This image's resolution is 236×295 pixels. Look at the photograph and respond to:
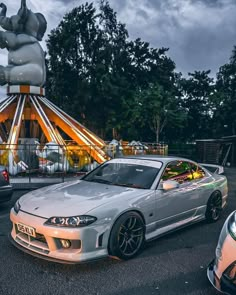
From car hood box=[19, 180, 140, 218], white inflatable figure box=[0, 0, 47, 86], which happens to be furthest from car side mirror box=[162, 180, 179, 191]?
white inflatable figure box=[0, 0, 47, 86]

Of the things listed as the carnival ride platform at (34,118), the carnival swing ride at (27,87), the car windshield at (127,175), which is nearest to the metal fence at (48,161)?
the carnival ride platform at (34,118)

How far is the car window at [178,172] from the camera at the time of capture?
4.77m

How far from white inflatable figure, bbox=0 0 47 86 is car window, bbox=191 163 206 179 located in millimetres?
12001

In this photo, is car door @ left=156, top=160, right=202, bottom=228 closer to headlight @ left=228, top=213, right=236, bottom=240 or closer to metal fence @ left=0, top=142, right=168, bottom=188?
headlight @ left=228, top=213, right=236, bottom=240

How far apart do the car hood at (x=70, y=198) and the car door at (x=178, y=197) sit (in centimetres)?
57

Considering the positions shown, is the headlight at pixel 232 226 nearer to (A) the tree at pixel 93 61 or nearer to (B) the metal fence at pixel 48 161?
(B) the metal fence at pixel 48 161

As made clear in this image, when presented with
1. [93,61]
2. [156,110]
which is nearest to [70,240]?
[156,110]

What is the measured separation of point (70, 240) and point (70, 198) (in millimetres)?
650

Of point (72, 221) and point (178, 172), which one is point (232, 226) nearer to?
point (72, 221)

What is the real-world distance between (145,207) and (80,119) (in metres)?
25.7

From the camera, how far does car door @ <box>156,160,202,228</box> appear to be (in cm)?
444

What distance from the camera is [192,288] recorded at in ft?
10.7

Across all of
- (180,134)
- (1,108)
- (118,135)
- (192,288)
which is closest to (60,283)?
(192,288)

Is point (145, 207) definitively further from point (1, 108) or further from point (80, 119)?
point (80, 119)
